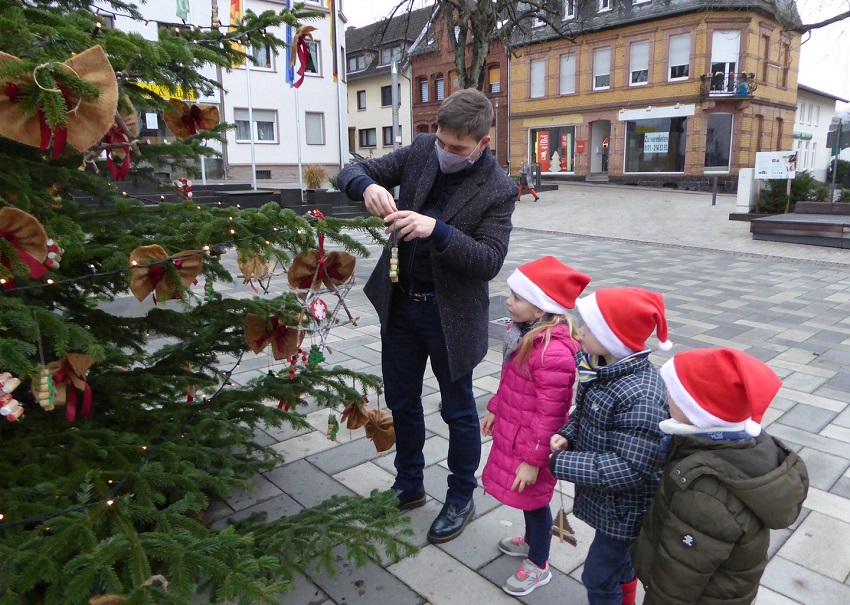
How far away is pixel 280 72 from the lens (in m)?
28.2

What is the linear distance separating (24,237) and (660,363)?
5.12 m

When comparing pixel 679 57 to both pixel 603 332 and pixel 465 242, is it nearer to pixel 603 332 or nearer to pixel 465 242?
pixel 465 242

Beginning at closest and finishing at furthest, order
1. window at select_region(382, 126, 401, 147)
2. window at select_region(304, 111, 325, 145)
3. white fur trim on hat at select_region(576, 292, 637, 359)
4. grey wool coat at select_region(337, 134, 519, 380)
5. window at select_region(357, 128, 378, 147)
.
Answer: white fur trim on hat at select_region(576, 292, 637, 359), grey wool coat at select_region(337, 134, 519, 380), window at select_region(304, 111, 325, 145), window at select_region(382, 126, 401, 147), window at select_region(357, 128, 378, 147)

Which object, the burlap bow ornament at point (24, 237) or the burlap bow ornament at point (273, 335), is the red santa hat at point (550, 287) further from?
the burlap bow ornament at point (24, 237)

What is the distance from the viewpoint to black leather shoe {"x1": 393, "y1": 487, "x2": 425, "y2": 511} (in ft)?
10.3

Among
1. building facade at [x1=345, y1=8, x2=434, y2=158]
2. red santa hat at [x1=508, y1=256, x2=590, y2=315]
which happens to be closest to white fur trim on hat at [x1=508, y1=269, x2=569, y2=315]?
red santa hat at [x1=508, y1=256, x2=590, y2=315]

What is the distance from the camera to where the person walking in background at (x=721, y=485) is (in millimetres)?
1712

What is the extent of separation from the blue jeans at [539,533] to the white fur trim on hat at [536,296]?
0.79 m

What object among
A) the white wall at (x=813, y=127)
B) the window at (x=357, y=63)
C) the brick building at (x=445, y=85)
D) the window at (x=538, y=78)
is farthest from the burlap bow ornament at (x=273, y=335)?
the window at (x=357, y=63)

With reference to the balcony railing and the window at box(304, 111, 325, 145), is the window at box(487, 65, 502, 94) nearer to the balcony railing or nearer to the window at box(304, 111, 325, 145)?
the window at box(304, 111, 325, 145)

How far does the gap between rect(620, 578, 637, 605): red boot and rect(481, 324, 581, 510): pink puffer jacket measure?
1.40 ft

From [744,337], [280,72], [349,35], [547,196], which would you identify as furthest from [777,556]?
[349,35]

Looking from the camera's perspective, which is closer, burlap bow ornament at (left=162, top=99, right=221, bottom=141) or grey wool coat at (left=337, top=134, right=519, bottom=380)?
grey wool coat at (left=337, top=134, right=519, bottom=380)

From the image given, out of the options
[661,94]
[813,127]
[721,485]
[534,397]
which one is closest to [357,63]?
[661,94]
